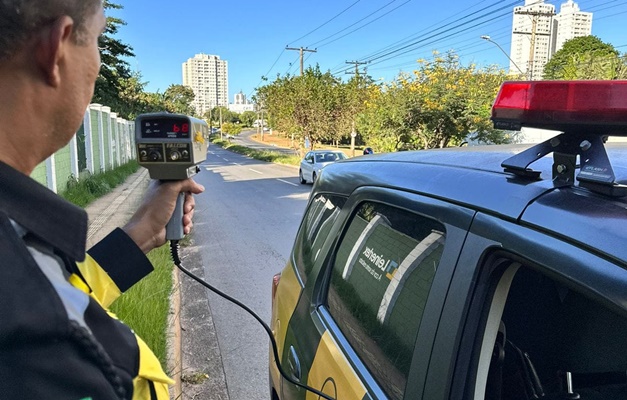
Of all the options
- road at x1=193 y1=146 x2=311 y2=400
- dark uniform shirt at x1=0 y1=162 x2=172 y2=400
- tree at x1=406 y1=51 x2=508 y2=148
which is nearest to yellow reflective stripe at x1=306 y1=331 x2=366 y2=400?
dark uniform shirt at x1=0 y1=162 x2=172 y2=400

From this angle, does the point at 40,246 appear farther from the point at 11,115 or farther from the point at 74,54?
the point at 74,54

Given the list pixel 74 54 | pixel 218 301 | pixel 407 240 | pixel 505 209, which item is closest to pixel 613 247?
pixel 505 209

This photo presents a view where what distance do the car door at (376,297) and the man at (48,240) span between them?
0.66 metres

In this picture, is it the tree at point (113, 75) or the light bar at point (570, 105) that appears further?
the tree at point (113, 75)

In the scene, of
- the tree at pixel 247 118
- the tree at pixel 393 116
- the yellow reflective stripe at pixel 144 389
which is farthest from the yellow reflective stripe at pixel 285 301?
the tree at pixel 247 118

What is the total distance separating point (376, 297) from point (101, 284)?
84cm

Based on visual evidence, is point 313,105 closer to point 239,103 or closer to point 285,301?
point 285,301

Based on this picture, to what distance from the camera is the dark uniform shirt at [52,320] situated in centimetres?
64

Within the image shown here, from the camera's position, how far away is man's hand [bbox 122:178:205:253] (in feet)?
5.40

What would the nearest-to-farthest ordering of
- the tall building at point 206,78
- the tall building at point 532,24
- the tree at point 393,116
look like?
the tree at point 393,116 → the tall building at point 532,24 → the tall building at point 206,78

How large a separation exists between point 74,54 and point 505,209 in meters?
0.92

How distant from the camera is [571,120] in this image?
99 centimetres

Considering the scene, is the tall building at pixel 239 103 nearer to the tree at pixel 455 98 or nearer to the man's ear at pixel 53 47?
the tree at pixel 455 98

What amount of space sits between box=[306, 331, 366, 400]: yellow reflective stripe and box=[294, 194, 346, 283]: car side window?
485mm
